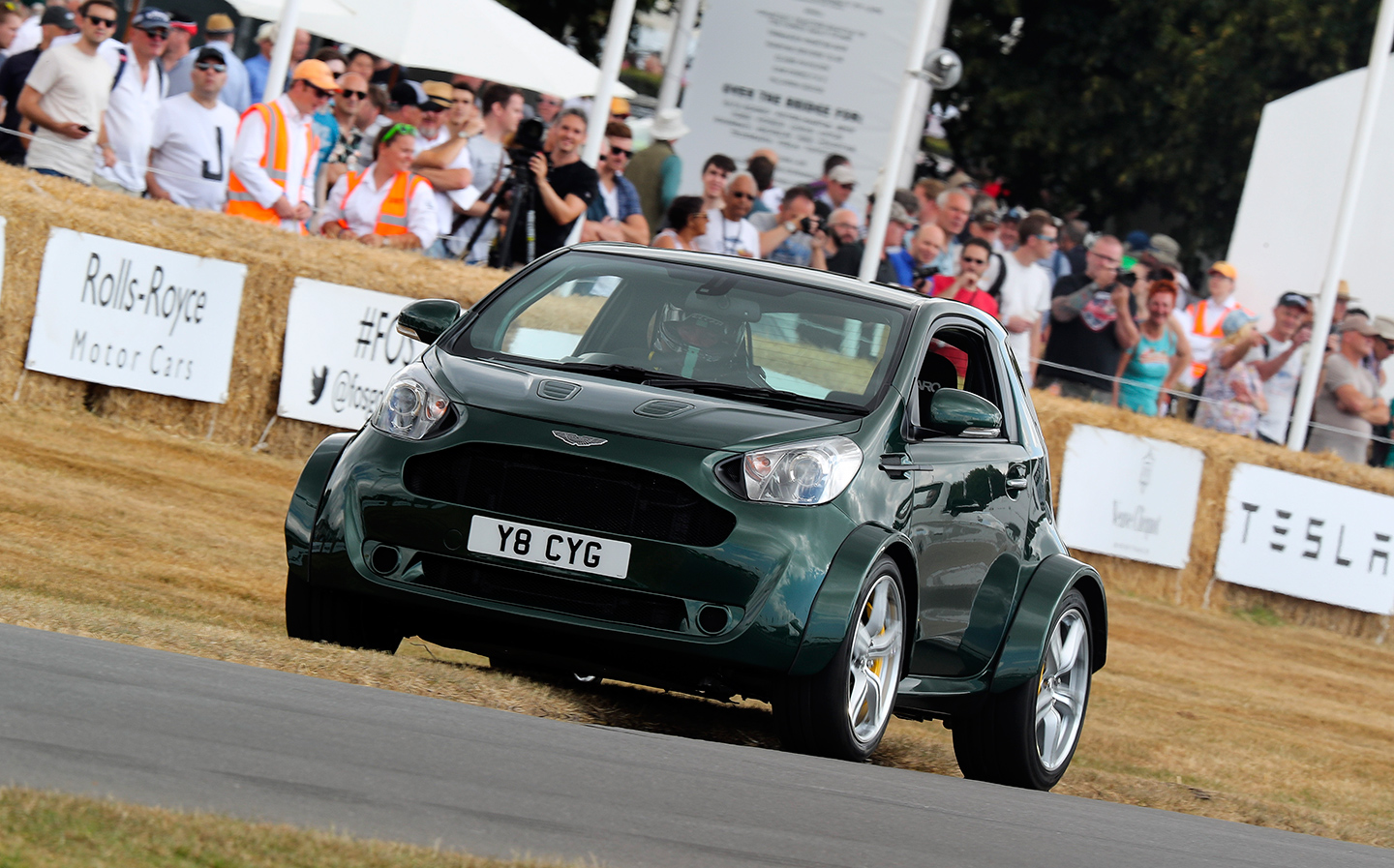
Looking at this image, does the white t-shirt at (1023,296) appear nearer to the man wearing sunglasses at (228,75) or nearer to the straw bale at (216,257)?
the straw bale at (216,257)

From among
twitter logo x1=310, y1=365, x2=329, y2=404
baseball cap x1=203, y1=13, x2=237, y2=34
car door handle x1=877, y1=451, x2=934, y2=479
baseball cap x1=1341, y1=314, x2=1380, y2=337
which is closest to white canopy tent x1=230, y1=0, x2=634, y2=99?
baseball cap x1=203, y1=13, x2=237, y2=34

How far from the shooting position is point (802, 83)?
84.6 feet

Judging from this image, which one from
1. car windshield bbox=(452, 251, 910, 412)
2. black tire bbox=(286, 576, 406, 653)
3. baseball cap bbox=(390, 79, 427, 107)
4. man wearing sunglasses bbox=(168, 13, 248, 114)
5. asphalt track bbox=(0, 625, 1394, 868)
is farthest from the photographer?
baseball cap bbox=(390, 79, 427, 107)

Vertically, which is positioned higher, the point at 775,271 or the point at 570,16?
the point at 570,16

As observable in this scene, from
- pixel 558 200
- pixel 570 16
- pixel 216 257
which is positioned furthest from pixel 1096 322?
pixel 570 16

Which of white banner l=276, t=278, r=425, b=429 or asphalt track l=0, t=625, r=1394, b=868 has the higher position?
white banner l=276, t=278, r=425, b=429

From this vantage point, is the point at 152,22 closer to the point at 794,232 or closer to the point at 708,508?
the point at 794,232

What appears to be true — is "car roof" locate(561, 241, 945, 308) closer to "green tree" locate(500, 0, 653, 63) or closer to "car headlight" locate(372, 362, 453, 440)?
"car headlight" locate(372, 362, 453, 440)

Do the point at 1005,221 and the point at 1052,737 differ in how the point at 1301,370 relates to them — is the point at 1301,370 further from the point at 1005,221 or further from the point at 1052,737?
the point at 1052,737

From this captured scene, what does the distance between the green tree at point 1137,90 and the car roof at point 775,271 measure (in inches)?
1076

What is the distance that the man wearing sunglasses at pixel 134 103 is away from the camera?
49.1 feet

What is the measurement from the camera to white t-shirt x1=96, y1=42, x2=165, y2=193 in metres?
15.0

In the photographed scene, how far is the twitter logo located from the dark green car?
23.4ft

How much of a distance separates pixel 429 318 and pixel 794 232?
34.8 ft
